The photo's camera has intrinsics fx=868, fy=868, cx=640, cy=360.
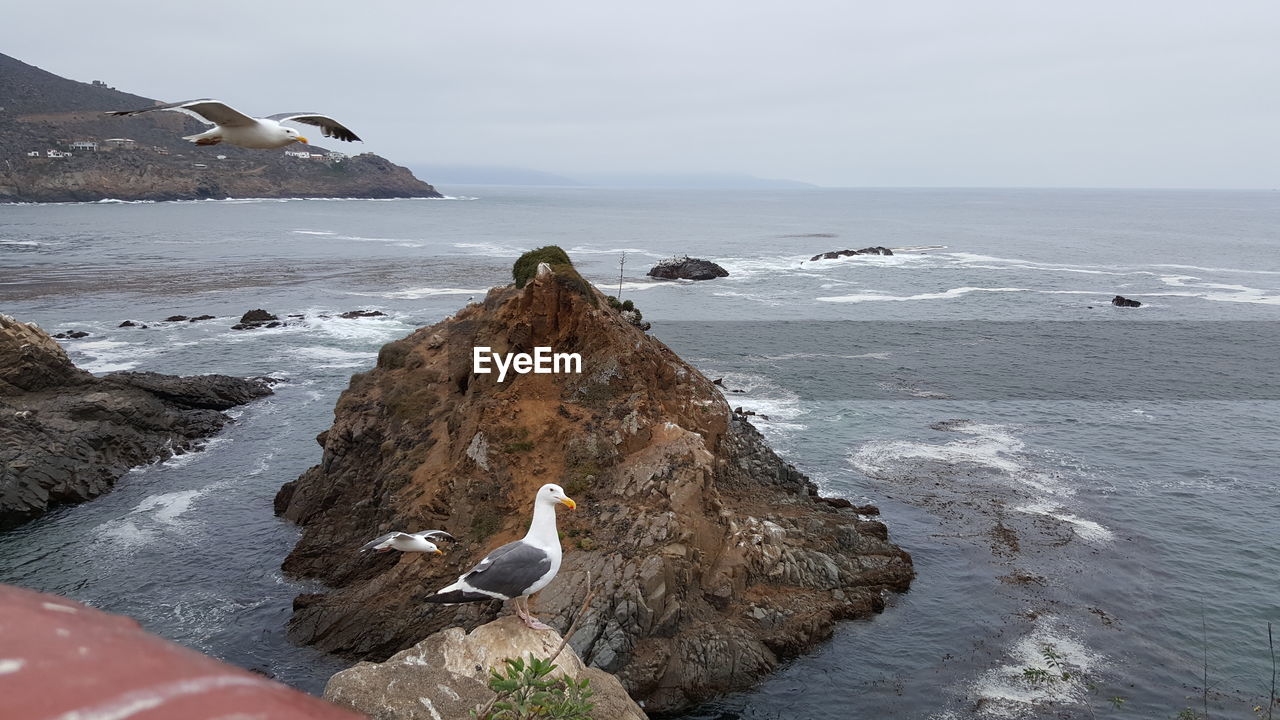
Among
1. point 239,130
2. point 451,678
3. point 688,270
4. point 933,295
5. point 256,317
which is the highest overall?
point 239,130

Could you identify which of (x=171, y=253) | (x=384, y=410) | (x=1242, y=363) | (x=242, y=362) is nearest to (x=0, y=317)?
(x=242, y=362)

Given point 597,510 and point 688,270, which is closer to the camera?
point 597,510

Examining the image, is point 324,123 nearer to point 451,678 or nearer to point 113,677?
point 451,678

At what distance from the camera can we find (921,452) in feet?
130

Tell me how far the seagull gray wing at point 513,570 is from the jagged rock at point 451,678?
0.67 metres

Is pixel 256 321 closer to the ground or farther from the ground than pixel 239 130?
closer to the ground

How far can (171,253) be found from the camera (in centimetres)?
11338

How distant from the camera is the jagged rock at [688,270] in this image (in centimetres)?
9706

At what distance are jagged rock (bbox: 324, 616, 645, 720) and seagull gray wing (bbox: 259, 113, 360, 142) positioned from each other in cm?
771

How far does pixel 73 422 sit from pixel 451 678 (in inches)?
1332

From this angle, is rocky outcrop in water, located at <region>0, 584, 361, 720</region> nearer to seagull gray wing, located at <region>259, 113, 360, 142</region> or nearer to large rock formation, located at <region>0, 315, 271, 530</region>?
seagull gray wing, located at <region>259, 113, 360, 142</region>

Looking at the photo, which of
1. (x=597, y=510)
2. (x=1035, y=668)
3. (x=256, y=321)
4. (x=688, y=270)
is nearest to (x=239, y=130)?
(x=597, y=510)

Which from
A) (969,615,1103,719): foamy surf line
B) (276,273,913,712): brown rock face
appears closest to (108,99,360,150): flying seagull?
(276,273,913,712): brown rock face

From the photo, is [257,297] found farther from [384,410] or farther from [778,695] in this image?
[778,695]
